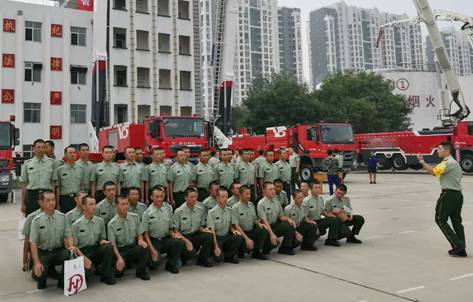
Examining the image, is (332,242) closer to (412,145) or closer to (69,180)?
(69,180)

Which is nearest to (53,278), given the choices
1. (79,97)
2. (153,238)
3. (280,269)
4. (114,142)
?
(153,238)

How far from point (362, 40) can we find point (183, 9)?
53.2 metres

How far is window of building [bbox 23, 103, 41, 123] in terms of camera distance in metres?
27.3

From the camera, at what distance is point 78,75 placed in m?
28.8

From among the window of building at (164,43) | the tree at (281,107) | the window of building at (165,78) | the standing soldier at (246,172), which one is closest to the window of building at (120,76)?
the window of building at (165,78)

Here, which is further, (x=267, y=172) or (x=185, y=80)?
(x=185, y=80)

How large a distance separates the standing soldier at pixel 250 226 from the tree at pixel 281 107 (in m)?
25.0

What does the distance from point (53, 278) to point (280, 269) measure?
2597 millimetres

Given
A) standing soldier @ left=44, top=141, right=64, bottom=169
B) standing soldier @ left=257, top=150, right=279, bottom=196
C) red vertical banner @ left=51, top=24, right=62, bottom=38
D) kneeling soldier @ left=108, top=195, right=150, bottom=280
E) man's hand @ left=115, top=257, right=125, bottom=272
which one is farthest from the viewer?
red vertical banner @ left=51, top=24, right=62, bottom=38

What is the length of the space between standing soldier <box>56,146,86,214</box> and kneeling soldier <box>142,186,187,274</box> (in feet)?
4.92

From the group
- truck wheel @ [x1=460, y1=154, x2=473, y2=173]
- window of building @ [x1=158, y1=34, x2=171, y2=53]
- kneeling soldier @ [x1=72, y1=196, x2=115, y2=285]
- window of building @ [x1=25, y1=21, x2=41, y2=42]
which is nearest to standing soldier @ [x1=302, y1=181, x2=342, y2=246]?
kneeling soldier @ [x1=72, y1=196, x2=115, y2=285]

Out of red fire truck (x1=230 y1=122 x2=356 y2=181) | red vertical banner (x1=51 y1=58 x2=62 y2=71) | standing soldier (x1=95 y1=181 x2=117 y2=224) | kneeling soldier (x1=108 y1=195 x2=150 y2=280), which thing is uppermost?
red vertical banner (x1=51 y1=58 x2=62 y2=71)

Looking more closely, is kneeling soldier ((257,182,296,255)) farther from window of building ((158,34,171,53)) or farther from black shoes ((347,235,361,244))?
window of building ((158,34,171,53))

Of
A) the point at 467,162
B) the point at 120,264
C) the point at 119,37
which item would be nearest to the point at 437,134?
the point at 467,162
